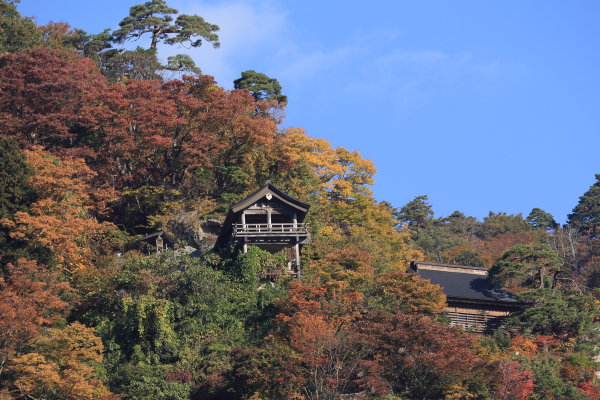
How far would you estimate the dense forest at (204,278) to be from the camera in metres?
31.7

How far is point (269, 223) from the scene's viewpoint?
4116 centimetres

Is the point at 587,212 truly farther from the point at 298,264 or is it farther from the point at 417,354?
the point at 417,354

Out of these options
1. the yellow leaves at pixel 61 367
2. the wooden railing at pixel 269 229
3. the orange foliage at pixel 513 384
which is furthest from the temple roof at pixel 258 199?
the orange foliage at pixel 513 384

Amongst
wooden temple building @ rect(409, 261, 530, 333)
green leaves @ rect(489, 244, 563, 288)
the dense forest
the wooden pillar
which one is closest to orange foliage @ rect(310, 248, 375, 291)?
the dense forest

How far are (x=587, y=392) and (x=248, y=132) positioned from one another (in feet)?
86.1

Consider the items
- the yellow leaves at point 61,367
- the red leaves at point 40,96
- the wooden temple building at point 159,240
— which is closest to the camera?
the yellow leaves at point 61,367

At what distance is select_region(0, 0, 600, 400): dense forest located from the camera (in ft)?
104

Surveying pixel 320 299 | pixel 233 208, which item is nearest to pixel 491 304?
pixel 320 299

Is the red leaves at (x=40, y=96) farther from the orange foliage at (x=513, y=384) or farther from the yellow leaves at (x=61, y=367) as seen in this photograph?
the orange foliage at (x=513, y=384)

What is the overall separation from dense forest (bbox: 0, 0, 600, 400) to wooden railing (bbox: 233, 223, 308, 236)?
1.15m

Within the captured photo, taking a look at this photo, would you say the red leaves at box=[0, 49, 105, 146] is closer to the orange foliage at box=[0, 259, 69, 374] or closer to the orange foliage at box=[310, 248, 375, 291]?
the orange foliage at box=[0, 259, 69, 374]

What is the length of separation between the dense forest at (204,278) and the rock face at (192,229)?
0.11m

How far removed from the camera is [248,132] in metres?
50.5

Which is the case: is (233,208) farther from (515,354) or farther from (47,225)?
(515,354)
